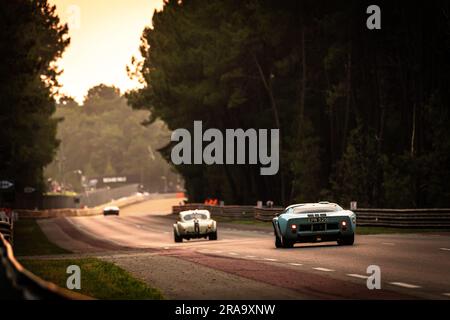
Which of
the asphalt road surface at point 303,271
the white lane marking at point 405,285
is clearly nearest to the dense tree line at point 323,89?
the asphalt road surface at point 303,271

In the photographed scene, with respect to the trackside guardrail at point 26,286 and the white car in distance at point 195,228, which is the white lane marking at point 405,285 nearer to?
the trackside guardrail at point 26,286

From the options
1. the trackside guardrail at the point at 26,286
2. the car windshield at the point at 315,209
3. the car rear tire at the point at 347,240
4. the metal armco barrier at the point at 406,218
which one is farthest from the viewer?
the metal armco barrier at the point at 406,218

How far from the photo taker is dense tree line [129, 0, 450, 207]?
2047 inches

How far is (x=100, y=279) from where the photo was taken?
→ 1788cm

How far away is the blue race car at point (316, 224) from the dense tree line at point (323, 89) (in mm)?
20460

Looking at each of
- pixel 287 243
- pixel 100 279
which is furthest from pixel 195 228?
pixel 100 279

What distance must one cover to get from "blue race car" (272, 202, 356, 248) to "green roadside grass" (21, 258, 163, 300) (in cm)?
534

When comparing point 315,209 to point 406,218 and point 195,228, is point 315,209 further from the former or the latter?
point 406,218

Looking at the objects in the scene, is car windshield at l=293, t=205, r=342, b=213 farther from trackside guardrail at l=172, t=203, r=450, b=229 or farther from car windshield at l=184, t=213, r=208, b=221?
car windshield at l=184, t=213, r=208, b=221

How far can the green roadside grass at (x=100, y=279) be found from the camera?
1456 centimetres

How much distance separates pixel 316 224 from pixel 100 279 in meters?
9.17
